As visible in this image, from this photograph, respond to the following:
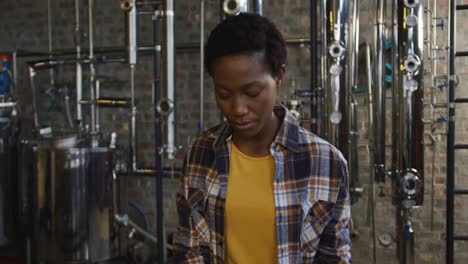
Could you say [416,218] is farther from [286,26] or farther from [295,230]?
[295,230]

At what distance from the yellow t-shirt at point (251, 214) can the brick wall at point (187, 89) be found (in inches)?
83.6

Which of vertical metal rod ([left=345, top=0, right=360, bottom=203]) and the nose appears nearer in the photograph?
the nose

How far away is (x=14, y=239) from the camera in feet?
12.0

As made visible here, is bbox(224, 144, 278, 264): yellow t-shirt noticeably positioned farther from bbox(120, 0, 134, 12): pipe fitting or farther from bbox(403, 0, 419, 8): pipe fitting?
bbox(120, 0, 134, 12): pipe fitting

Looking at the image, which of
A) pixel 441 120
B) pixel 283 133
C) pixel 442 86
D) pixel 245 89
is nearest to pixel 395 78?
pixel 441 120

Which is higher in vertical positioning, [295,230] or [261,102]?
[261,102]

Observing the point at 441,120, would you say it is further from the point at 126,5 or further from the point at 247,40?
the point at 247,40

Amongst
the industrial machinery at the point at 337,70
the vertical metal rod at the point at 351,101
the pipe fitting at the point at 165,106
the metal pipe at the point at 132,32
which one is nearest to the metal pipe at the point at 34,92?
the metal pipe at the point at 132,32

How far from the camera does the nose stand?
3.77 feet

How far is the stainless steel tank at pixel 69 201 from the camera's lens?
122 inches

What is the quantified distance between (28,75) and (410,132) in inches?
118

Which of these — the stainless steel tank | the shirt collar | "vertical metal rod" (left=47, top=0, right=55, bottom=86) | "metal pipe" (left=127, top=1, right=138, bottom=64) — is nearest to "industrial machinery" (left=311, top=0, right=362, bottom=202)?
"metal pipe" (left=127, top=1, right=138, bottom=64)

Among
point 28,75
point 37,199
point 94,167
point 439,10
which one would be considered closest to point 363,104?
point 439,10

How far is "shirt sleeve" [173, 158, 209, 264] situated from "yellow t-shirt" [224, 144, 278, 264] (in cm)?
8
